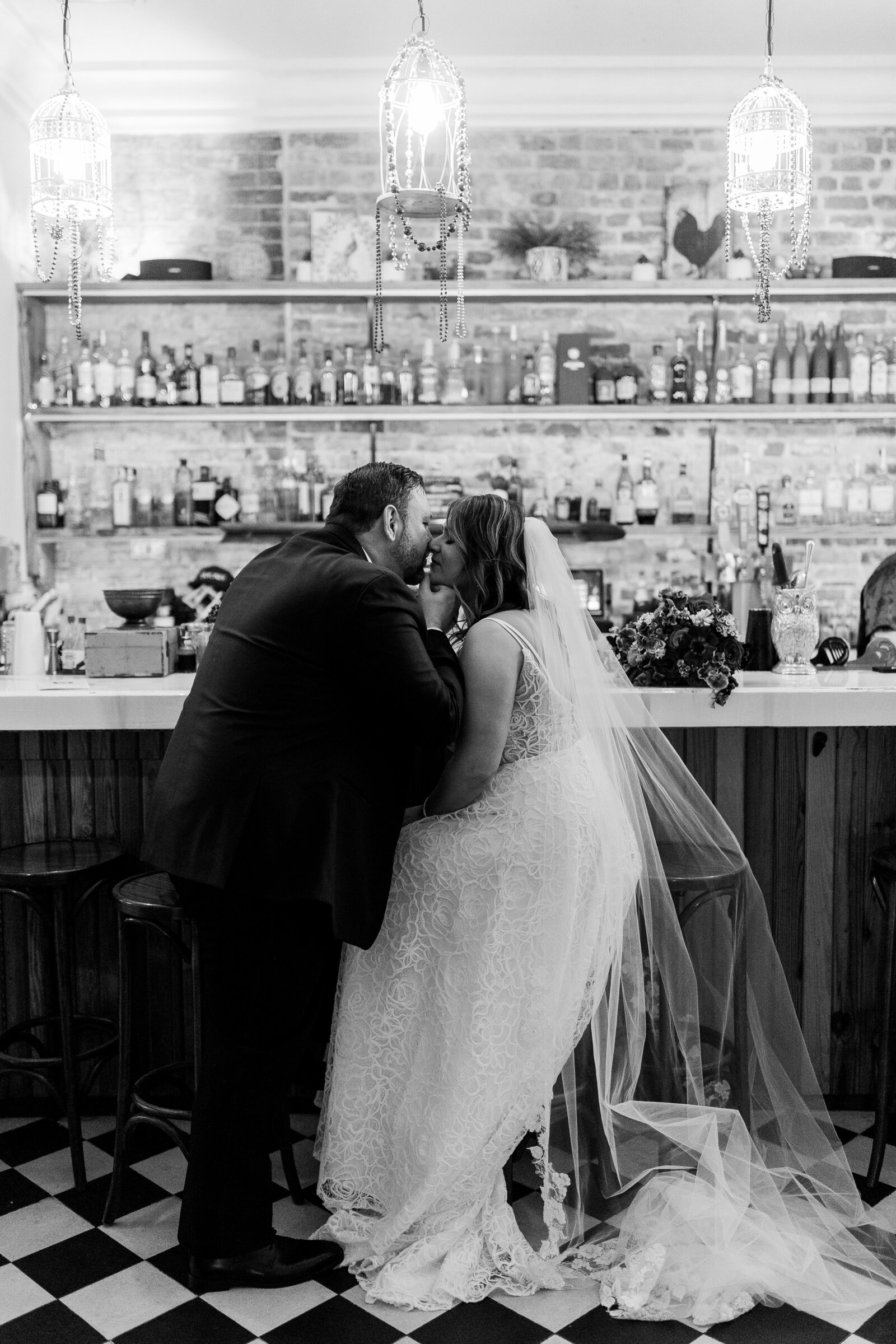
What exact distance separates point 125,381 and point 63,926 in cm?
343

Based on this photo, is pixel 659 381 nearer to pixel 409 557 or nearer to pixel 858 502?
pixel 858 502

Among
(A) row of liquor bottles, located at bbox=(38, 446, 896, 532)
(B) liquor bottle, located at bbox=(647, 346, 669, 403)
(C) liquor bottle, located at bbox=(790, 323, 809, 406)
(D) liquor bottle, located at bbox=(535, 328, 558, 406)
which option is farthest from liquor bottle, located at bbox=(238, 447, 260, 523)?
(C) liquor bottle, located at bbox=(790, 323, 809, 406)

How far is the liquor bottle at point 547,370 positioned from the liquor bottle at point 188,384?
60.1 inches

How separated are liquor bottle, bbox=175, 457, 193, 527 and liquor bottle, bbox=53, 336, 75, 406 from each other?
1.86ft

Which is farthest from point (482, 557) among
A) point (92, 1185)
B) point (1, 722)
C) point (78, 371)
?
point (78, 371)

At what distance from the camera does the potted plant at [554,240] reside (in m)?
5.45

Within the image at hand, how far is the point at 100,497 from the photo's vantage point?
5.55 meters

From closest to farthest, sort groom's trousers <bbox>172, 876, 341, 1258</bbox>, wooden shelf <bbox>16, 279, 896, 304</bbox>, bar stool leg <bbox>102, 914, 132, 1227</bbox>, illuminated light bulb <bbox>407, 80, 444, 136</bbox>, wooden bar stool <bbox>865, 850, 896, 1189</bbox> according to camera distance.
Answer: groom's trousers <bbox>172, 876, 341, 1258</bbox> → bar stool leg <bbox>102, 914, 132, 1227</bbox> → wooden bar stool <bbox>865, 850, 896, 1189</bbox> → illuminated light bulb <bbox>407, 80, 444, 136</bbox> → wooden shelf <bbox>16, 279, 896, 304</bbox>

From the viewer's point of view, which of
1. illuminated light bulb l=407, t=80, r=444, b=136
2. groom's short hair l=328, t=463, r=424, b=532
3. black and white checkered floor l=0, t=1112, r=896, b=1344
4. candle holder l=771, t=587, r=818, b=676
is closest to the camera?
black and white checkered floor l=0, t=1112, r=896, b=1344

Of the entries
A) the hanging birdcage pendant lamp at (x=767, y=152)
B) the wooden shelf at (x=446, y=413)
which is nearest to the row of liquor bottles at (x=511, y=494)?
the wooden shelf at (x=446, y=413)

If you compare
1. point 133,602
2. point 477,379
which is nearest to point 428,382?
point 477,379

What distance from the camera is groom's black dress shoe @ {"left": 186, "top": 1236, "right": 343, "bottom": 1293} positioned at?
220cm

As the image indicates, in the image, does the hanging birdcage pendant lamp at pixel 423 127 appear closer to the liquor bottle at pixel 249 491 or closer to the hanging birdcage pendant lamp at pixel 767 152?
the hanging birdcage pendant lamp at pixel 767 152

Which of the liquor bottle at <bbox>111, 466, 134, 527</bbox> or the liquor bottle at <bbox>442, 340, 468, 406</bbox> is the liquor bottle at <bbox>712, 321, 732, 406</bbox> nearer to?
the liquor bottle at <bbox>442, 340, 468, 406</bbox>
